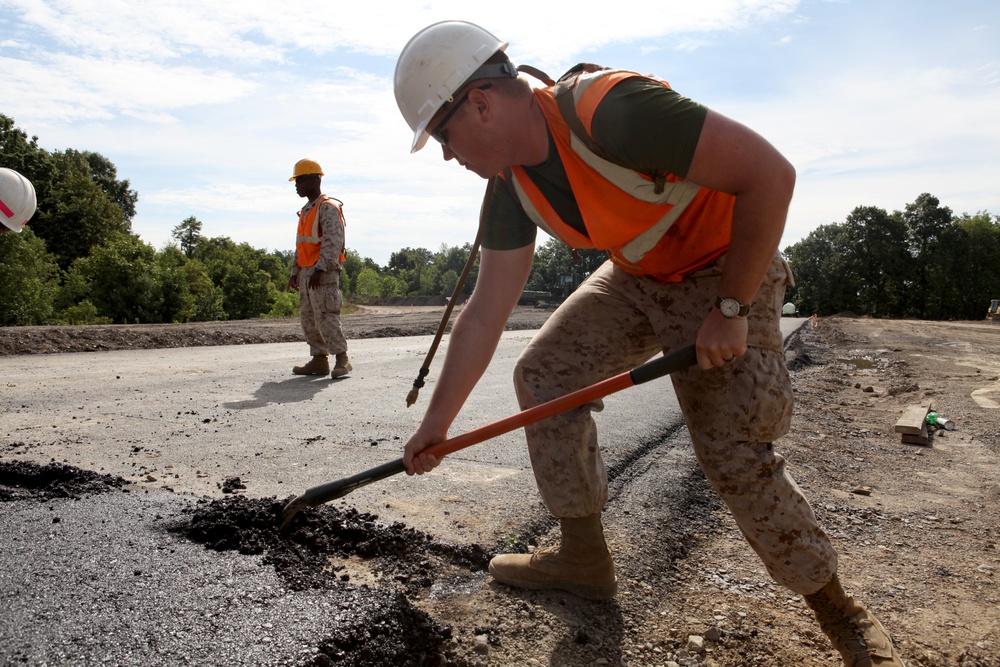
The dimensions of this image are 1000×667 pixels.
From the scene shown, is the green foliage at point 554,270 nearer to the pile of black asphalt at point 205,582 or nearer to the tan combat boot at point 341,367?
the tan combat boot at point 341,367

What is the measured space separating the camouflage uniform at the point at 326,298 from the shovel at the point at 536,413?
4822 mm

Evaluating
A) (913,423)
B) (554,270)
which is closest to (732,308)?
(913,423)

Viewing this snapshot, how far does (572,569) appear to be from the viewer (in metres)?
2.33

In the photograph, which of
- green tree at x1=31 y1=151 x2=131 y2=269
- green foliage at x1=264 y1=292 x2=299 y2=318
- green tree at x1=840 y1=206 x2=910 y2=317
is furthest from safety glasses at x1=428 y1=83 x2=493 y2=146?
green tree at x1=840 y1=206 x2=910 y2=317

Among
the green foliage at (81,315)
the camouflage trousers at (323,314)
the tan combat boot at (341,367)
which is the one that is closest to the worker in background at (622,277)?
the tan combat boot at (341,367)

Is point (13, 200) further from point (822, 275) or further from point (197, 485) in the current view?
point (822, 275)

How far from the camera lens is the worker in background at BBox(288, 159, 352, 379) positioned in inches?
284

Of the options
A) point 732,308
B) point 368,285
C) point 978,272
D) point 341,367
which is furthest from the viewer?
point 368,285

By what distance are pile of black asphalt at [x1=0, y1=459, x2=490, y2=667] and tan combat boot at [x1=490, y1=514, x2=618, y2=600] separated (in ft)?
0.59

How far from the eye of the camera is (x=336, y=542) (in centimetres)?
254

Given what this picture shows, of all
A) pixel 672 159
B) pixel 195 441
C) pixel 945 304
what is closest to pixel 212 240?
pixel 195 441

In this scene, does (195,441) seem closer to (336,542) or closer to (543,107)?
(336,542)

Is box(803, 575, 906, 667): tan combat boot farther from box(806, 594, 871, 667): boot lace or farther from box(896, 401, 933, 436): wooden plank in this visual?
box(896, 401, 933, 436): wooden plank

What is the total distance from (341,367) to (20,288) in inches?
512
